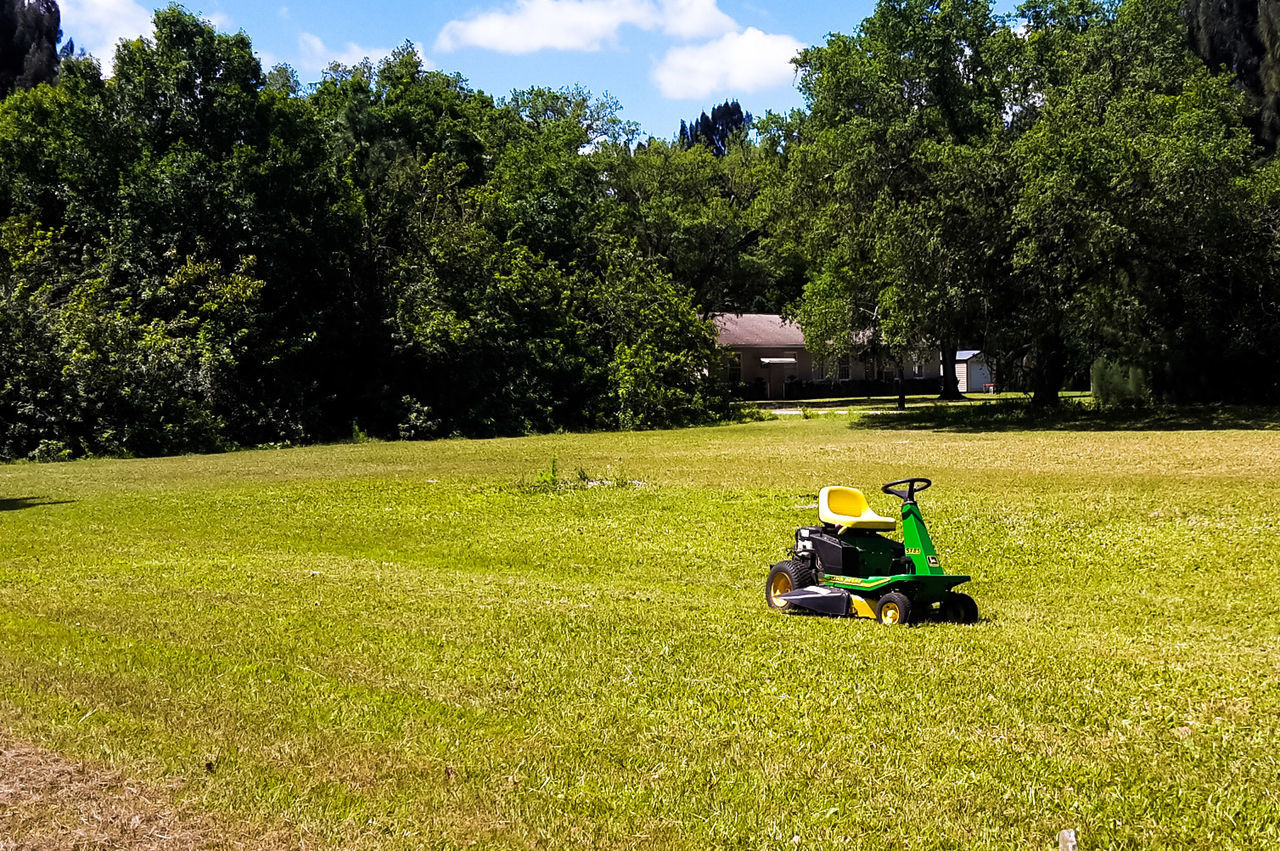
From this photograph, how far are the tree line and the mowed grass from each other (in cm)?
1685

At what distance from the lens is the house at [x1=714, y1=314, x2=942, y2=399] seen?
6284 centimetres

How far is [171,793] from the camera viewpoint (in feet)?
13.9

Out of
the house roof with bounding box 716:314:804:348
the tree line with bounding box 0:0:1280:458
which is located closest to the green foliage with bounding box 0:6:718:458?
the tree line with bounding box 0:0:1280:458

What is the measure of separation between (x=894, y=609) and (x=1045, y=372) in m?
35.4

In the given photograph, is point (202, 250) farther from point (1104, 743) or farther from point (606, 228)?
point (1104, 743)

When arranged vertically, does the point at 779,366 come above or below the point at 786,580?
above

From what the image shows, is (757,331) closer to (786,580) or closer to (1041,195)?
(1041,195)

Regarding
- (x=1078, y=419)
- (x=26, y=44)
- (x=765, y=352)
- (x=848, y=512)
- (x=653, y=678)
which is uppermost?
(x=26, y=44)

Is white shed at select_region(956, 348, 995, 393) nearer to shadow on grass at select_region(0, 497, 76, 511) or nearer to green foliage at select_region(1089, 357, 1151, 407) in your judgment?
green foliage at select_region(1089, 357, 1151, 407)

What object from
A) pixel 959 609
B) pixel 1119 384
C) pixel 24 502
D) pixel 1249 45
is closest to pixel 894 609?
pixel 959 609

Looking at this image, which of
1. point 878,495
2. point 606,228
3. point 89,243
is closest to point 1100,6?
point 606,228

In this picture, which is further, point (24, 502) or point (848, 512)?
point (24, 502)

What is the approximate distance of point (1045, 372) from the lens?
130ft

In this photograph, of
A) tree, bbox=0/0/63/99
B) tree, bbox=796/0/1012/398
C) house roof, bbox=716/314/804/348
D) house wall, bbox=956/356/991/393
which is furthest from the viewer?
house wall, bbox=956/356/991/393
